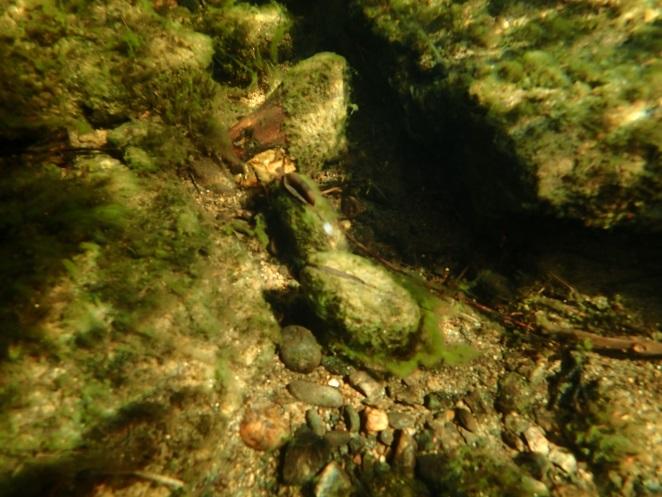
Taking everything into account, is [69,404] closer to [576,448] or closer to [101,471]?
[101,471]

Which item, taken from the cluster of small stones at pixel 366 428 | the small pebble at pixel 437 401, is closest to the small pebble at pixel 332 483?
the cluster of small stones at pixel 366 428

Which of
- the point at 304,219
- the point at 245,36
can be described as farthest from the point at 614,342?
the point at 245,36

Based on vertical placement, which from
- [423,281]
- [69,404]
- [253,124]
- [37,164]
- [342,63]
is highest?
[342,63]

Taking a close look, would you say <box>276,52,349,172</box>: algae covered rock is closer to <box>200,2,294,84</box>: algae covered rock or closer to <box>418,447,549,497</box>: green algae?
<box>200,2,294,84</box>: algae covered rock

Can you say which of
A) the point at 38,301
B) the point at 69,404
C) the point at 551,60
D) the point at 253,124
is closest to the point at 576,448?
the point at 551,60

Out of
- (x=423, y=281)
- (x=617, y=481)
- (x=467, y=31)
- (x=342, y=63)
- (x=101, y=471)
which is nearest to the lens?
(x=101, y=471)

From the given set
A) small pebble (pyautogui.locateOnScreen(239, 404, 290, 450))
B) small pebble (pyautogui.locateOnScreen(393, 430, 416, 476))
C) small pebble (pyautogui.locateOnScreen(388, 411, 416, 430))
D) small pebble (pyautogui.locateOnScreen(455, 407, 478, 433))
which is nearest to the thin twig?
small pebble (pyautogui.locateOnScreen(455, 407, 478, 433))

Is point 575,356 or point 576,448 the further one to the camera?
point 575,356
